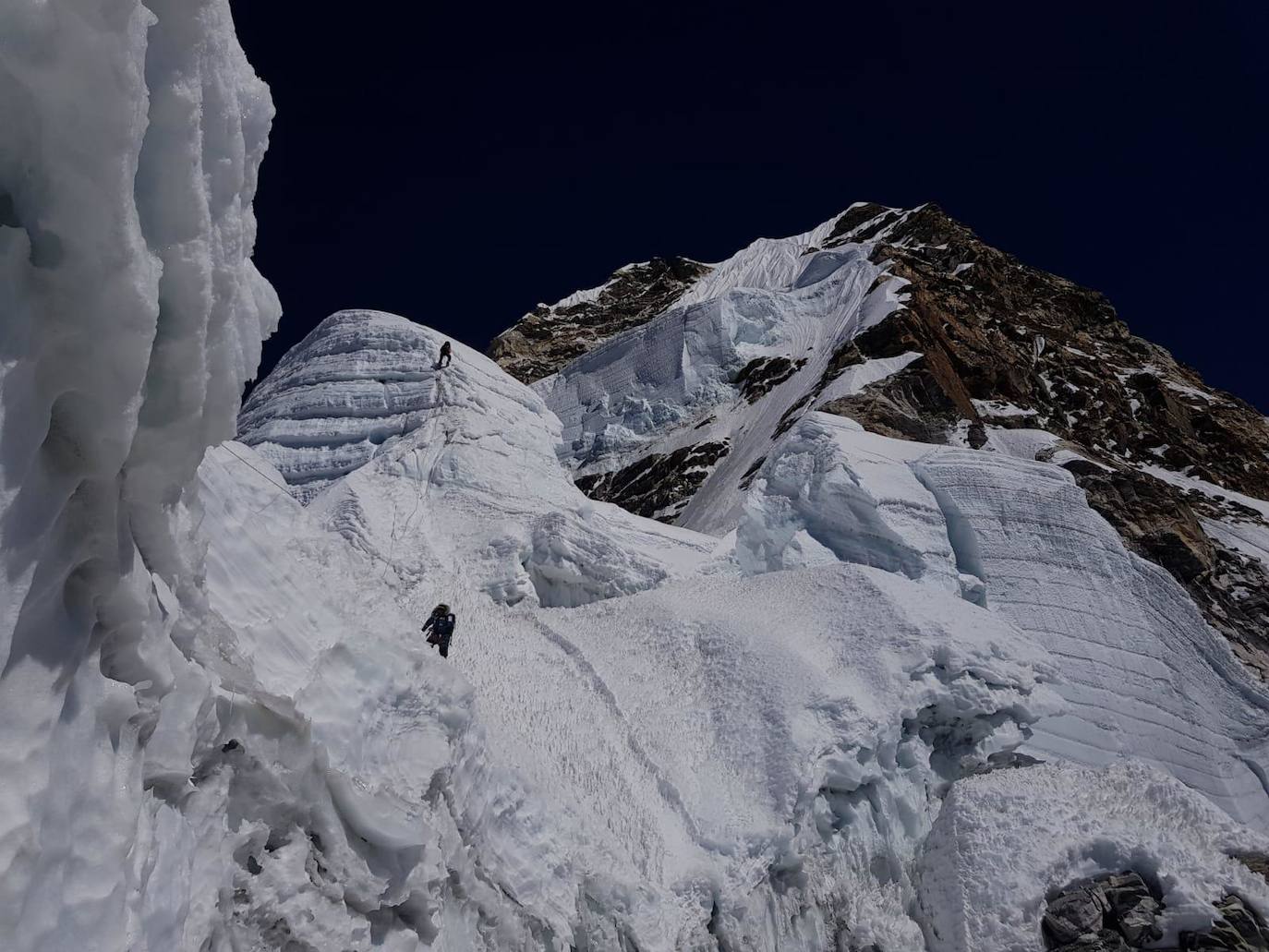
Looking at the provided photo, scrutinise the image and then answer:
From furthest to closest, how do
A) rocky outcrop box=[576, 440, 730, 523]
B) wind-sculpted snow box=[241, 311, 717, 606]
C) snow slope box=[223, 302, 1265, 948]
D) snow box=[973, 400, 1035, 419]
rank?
1. rocky outcrop box=[576, 440, 730, 523]
2. snow box=[973, 400, 1035, 419]
3. wind-sculpted snow box=[241, 311, 717, 606]
4. snow slope box=[223, 302, 1265, 948]

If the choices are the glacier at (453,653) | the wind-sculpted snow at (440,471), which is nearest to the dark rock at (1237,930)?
the glacier at (453,653)

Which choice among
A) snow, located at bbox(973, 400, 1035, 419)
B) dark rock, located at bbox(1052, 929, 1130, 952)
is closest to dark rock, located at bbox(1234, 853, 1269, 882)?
dark rock, located at bbox(1052, 929, 1130, 952)

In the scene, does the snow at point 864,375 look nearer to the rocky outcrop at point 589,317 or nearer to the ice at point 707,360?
the ice at point 707,360

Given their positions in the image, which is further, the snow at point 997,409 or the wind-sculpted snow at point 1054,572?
the snow at point 997,409

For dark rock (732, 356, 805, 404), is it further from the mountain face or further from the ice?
the ice

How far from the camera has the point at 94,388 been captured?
3373 mm

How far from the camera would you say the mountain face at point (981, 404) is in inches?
1079

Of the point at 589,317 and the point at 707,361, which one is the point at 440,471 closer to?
the point at 707,361

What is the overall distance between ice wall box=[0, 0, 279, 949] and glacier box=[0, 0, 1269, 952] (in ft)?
0.04

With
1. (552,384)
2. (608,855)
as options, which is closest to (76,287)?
(608,855)

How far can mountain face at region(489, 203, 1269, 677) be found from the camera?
27406mm

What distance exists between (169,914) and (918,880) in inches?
362

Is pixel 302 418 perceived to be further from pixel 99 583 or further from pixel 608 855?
pixel 99 583

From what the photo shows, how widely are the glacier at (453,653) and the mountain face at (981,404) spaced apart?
9.94 metres
